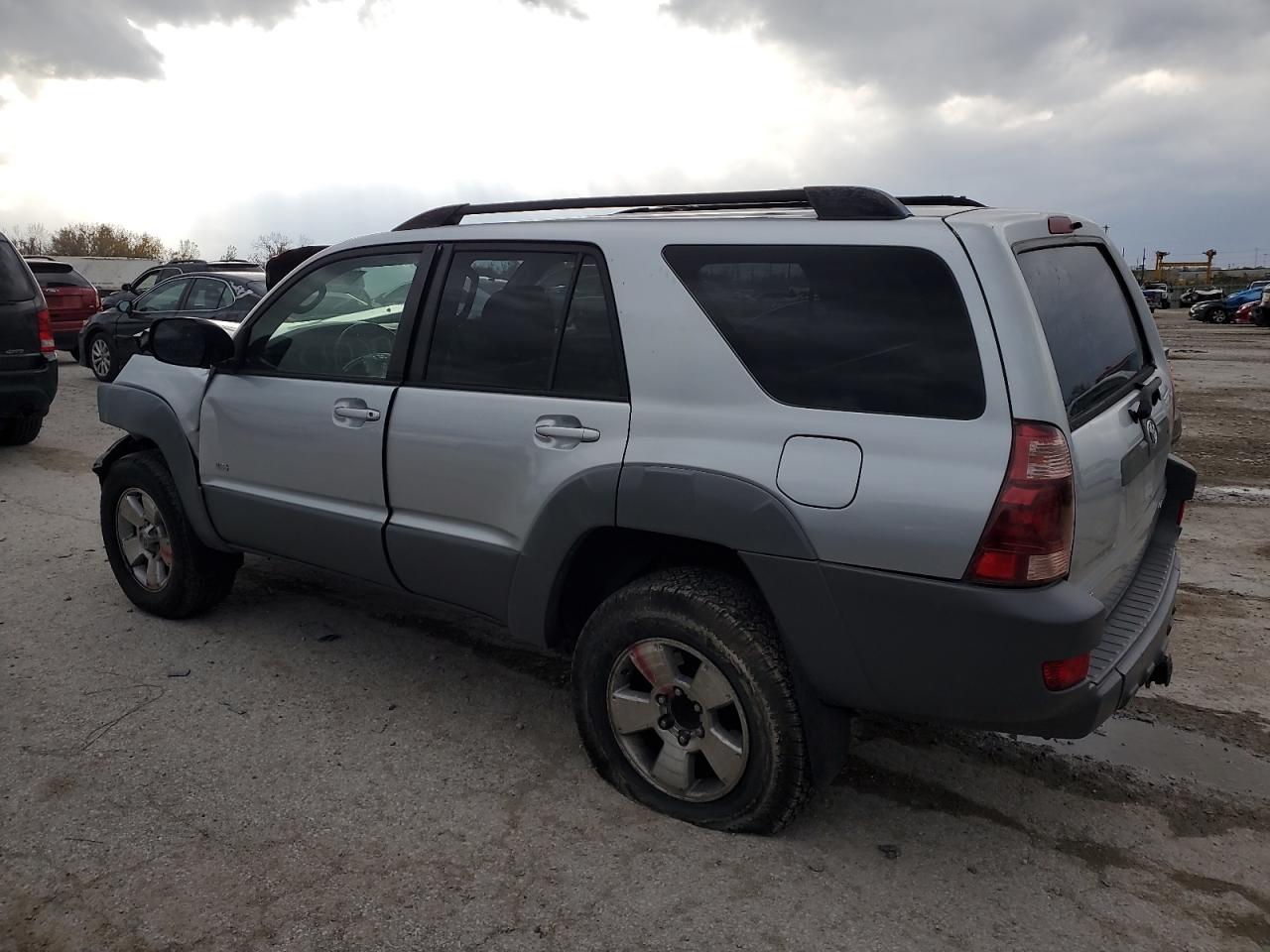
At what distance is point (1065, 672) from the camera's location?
246 cm

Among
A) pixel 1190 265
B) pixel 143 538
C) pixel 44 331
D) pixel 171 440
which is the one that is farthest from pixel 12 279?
pixel 1190 265

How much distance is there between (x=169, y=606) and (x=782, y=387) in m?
3.27

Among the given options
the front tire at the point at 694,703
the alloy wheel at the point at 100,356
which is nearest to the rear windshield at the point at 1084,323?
the front tire at the point at 694,703

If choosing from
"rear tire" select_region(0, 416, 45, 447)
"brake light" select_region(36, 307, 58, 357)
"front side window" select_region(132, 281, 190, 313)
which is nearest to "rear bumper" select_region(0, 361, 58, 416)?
"brake light" select_region(36, 307, 58, 357)

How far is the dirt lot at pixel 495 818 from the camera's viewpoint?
2619 millimetres

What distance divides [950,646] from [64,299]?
16.3 meters

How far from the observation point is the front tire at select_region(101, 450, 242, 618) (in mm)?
4453

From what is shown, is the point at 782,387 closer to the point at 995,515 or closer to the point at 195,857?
the point at 995,515

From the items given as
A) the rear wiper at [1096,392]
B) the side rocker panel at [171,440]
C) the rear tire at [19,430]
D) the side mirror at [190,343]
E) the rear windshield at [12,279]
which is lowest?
the rear tire at [19,430]

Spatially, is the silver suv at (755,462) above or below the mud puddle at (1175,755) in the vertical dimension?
above

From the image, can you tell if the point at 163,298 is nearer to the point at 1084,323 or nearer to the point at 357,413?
the point at 357,413

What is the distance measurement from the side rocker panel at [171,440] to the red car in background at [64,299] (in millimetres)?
12298

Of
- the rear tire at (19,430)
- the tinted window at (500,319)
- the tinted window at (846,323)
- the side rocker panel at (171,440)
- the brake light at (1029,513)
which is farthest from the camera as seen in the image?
the rear tire at (19,430)

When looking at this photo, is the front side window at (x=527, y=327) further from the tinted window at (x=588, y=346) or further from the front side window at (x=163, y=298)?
the front side window at (x=163, y=298)
